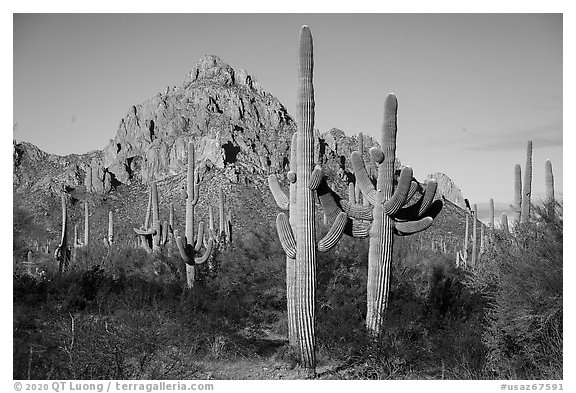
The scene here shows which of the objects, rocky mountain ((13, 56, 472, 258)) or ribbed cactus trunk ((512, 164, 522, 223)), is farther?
rocky mountain ((13, 56, 472, 258))

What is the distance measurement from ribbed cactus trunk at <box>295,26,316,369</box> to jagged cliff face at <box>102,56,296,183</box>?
61.1m

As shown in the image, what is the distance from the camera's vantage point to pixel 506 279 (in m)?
11.8

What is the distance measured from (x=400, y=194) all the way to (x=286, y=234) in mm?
2285

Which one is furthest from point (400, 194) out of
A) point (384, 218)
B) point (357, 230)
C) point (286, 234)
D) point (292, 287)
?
point (292, 287)

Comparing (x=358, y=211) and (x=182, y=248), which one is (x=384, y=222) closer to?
(x=358, y=211)

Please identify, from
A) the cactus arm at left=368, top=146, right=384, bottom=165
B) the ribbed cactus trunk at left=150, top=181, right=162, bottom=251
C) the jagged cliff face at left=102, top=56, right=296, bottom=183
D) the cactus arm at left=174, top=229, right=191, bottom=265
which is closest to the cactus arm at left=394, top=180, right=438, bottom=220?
the cactus arm at left=368, top=146, right=384, bottom=165

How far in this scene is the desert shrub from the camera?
10.6 metres

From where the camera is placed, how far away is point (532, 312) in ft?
36.2

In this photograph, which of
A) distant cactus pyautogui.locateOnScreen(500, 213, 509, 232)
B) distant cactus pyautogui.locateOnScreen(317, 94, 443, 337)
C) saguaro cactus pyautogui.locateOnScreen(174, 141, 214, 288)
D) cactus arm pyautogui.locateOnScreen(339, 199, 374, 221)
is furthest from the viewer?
saguaro cactus pyautogui.locateOnScreen(174, 141, 214, 288)

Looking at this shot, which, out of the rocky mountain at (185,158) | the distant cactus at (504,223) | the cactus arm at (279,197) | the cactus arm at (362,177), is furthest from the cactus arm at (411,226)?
the rocky mountain at (185,158)

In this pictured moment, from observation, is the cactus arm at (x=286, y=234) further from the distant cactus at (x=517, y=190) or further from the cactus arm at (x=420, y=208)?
the distant cactus at (x=517, y=190)

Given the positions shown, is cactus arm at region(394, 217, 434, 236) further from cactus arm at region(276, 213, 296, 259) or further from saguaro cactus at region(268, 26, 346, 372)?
cactus arm at region(276, 213, 296, 259)
